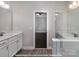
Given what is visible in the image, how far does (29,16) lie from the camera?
5.73 metres

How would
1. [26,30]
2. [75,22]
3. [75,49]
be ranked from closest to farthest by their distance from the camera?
1. [75,49]
2. [75,22]
3. [26,30]

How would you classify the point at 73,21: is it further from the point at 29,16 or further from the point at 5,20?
the point at 5,20

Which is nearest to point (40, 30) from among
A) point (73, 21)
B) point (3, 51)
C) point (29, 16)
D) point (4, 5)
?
point (29, 16)

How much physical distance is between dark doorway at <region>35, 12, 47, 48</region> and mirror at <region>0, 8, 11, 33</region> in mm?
1095

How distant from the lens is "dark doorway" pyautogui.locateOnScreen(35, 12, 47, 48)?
5738 mm

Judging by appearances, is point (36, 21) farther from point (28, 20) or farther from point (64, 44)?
point (64, 44)

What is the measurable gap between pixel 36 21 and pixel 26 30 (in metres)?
0.55

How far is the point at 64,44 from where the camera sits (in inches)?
142

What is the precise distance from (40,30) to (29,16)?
0.74 meters

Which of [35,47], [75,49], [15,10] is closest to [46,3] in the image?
[15,10]

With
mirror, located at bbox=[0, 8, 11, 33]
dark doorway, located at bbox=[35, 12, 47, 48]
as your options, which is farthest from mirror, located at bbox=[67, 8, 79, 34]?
mirror, located at bbox=[0, 8, 11, 33]

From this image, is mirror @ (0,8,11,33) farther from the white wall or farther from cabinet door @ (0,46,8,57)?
cabinet door @ (0,46,8,57)

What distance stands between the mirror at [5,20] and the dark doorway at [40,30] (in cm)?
110

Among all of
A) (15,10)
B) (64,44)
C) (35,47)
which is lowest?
(35,47)
